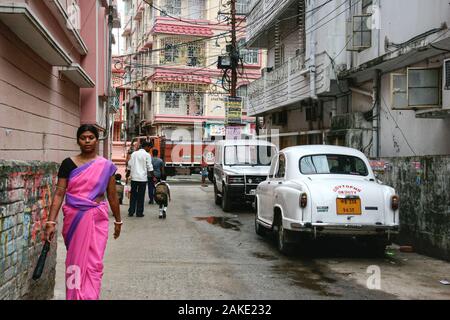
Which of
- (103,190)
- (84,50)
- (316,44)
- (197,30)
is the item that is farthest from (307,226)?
(197,30)

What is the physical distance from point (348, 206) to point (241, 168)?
313 inches

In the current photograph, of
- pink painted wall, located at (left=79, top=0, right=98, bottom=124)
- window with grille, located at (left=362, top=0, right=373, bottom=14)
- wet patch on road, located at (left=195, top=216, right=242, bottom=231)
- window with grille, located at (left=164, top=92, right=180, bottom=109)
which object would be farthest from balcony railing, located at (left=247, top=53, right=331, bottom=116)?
window with grille, located at (left=164, top=92, right=180, bottom=109)

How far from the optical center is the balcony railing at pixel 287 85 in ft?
54.2

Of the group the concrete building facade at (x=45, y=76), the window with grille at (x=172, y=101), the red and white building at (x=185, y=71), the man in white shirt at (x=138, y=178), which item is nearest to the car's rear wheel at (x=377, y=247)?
the concrete building facade at (x=45, y=76)

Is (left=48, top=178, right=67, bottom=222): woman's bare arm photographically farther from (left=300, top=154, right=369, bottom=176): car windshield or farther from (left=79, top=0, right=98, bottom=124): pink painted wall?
(left=79, top=0, right=98, bottom=124): pink painted wall

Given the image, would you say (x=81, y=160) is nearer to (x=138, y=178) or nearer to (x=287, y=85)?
(x=138, y=178)

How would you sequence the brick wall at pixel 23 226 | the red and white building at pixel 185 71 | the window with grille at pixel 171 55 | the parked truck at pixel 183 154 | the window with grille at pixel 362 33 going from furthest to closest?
the window with grille at pixel 171 55
the red and white building at pixel 185 71
the parked truck at pixel 183 154
the window with grille at pixel 362 33
the brick wall at pixel 23 226

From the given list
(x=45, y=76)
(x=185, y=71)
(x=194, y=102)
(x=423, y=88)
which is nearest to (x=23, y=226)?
(x=45, y=76)

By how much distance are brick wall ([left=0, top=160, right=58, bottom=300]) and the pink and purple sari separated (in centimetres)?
38

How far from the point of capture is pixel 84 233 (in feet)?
16.8

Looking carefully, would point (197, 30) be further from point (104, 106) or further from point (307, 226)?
point (307, 226)

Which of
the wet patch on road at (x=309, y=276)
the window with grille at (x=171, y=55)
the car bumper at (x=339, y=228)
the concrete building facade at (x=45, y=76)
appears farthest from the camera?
the window with grille at (x=171, y=55)

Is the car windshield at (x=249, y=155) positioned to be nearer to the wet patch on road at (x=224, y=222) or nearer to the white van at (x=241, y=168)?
the white van at (x=241, y=168)
